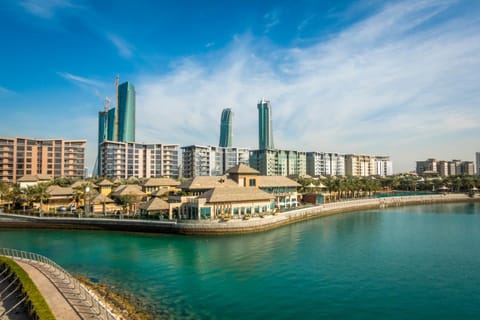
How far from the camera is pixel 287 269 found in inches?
1225

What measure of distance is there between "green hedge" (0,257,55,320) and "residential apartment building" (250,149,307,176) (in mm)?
135208

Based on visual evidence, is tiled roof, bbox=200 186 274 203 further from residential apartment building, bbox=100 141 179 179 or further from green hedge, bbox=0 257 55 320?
residential apartment building, bbox=100 141 179 179

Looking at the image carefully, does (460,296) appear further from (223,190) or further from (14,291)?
(223,190)

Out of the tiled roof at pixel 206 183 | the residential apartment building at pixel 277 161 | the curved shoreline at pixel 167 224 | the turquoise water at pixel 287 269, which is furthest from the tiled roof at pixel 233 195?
the residential apartment building at pixel 277 161

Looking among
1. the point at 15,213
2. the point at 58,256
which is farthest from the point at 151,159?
the point at 58,256

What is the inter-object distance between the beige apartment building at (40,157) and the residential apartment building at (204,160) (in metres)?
46.0

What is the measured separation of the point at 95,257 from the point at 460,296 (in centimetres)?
3687

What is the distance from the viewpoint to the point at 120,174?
132750 millimetres

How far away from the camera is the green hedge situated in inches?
655

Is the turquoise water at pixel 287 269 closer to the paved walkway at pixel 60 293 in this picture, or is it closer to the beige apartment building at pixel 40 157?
the paved walkway at pixel 60 293

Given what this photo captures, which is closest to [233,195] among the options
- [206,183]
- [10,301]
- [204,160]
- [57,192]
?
[206,183]

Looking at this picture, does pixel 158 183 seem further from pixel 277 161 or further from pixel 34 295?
pixel 277 161

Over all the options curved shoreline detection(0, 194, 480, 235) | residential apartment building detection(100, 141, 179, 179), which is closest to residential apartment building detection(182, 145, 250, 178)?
residential apartment building detection(100, 141, 179, 179)

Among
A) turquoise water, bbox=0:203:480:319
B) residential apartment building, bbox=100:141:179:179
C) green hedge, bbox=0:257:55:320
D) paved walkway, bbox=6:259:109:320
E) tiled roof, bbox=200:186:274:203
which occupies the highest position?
residential apartment building, bbox=100:141:179:179
